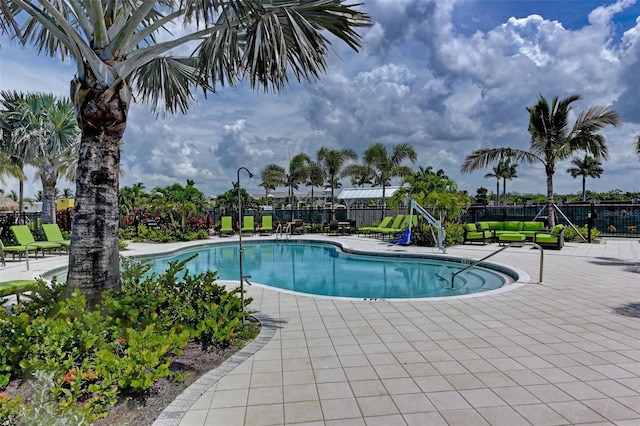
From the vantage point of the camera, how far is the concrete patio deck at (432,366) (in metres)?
2.57

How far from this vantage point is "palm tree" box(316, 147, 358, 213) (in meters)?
28.3

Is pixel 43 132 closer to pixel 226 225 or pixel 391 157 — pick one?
pixel 226 225

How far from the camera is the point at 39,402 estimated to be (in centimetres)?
210

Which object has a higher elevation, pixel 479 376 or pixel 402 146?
pixel 402 146

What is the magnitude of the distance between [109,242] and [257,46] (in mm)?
2626

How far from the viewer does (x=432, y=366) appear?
333cm

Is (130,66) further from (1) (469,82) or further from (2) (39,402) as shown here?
(1) (469,82)

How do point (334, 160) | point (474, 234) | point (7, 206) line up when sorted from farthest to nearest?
point (334, 160) < point (7, 206) < point (474, 234)

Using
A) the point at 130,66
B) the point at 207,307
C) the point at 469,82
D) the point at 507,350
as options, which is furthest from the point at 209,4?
the point at 469,82

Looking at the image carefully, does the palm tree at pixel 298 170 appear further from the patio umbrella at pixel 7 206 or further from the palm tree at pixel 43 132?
the patio umbrella at pixel 7 206

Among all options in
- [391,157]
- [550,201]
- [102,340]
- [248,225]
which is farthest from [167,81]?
[391,157]

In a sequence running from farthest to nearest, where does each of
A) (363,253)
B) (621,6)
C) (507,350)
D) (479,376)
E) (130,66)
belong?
1. (363,253)
2. (621,6)
3. (130,66)
4. (507,350)
5. (479,376)

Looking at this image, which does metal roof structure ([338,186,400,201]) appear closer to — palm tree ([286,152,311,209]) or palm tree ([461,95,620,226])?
palm tree ([286,152,311,209])

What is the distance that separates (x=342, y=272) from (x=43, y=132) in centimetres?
1375
